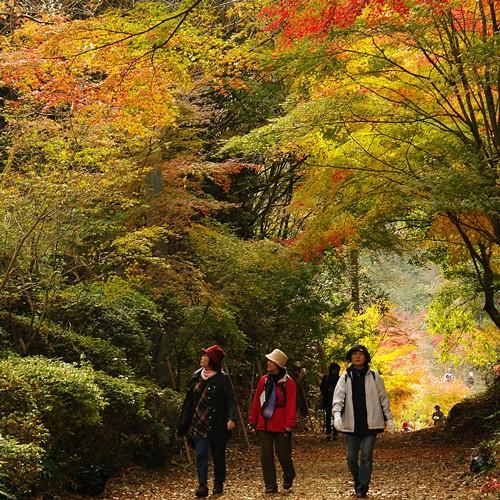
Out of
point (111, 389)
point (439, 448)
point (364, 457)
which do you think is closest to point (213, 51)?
point (111, 389)

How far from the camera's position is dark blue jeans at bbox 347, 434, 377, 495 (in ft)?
22.4

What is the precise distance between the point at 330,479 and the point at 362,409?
8.76 feet

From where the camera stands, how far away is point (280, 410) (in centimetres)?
734

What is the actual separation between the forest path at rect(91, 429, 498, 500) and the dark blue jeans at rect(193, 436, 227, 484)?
0.26 metres

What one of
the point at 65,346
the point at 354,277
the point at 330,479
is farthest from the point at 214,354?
the point at 354,277

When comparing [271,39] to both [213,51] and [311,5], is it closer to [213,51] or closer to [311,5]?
[213,51]

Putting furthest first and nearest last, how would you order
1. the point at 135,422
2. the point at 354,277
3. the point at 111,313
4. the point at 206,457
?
the point at 354,277, the point at 111,313, the point at 135,422, the point at 206,457

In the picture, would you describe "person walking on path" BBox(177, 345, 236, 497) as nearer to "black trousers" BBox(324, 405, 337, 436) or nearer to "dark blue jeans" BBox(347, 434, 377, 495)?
"dark blue jeans" BBox(347, 434, 377, 495)

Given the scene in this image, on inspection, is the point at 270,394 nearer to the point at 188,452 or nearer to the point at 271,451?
the point at 271,451

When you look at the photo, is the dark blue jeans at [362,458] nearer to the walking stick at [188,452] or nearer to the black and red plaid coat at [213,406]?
the black and red plaid coat at [213,406]

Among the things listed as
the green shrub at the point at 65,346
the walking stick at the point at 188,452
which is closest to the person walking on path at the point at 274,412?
the green shrub at the point at 65,346

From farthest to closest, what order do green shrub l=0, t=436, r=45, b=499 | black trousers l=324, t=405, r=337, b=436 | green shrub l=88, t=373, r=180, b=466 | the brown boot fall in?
black trousers l=324, t=405, r=337, b=436 < green shrub l=88, t=373, r=180, b=466 < the brown boot < green shrub l=0, t=436, r=45, b=499

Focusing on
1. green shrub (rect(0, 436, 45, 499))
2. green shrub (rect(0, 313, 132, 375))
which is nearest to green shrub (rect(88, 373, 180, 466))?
green shrub (rect(0, 313, 132, 375))

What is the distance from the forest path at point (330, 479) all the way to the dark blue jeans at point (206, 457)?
261mm
